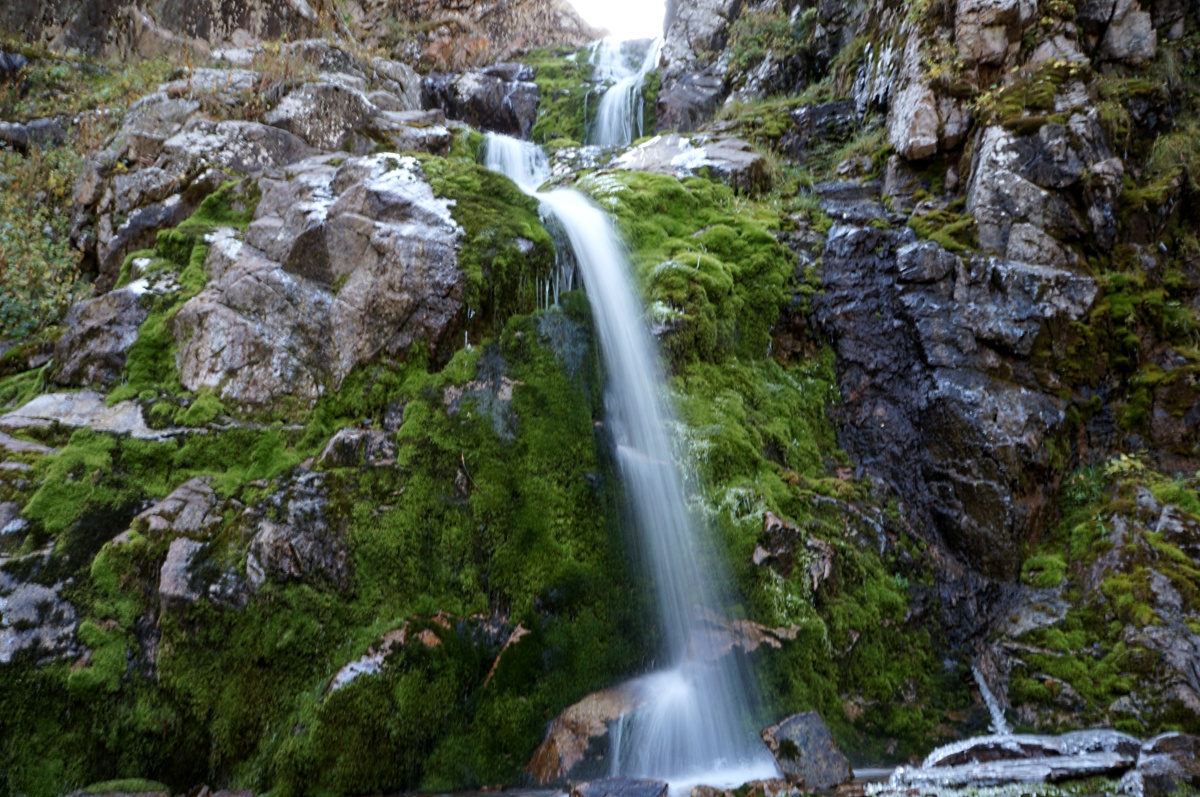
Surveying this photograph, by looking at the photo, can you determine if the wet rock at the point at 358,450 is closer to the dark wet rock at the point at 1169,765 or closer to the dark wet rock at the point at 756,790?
the dark wet rock at the point at 756,790

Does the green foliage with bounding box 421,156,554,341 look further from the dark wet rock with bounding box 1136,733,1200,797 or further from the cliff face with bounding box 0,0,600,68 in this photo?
the cliff face with bounding box 0,0,600,68

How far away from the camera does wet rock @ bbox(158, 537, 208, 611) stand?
4.11 m

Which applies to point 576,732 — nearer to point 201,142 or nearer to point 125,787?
point 125,787

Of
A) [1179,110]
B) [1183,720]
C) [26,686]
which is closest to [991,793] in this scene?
[1183,720]

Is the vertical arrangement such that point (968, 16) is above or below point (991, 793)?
above

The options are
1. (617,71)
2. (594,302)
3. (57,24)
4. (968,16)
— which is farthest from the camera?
(617,71)

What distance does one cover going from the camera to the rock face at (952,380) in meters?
5.75

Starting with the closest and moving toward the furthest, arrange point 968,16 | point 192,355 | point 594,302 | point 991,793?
point 991,793
point 192,355
point 594,302
point 968,16

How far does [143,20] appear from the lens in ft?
41.4

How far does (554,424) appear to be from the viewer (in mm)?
5488

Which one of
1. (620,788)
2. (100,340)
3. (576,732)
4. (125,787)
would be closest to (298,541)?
(125,787)

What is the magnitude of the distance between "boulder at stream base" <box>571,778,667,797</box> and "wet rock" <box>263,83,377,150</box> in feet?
27.2

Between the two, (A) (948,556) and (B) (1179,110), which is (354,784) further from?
(B) (1179,110)

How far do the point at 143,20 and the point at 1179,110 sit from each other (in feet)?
57.2
